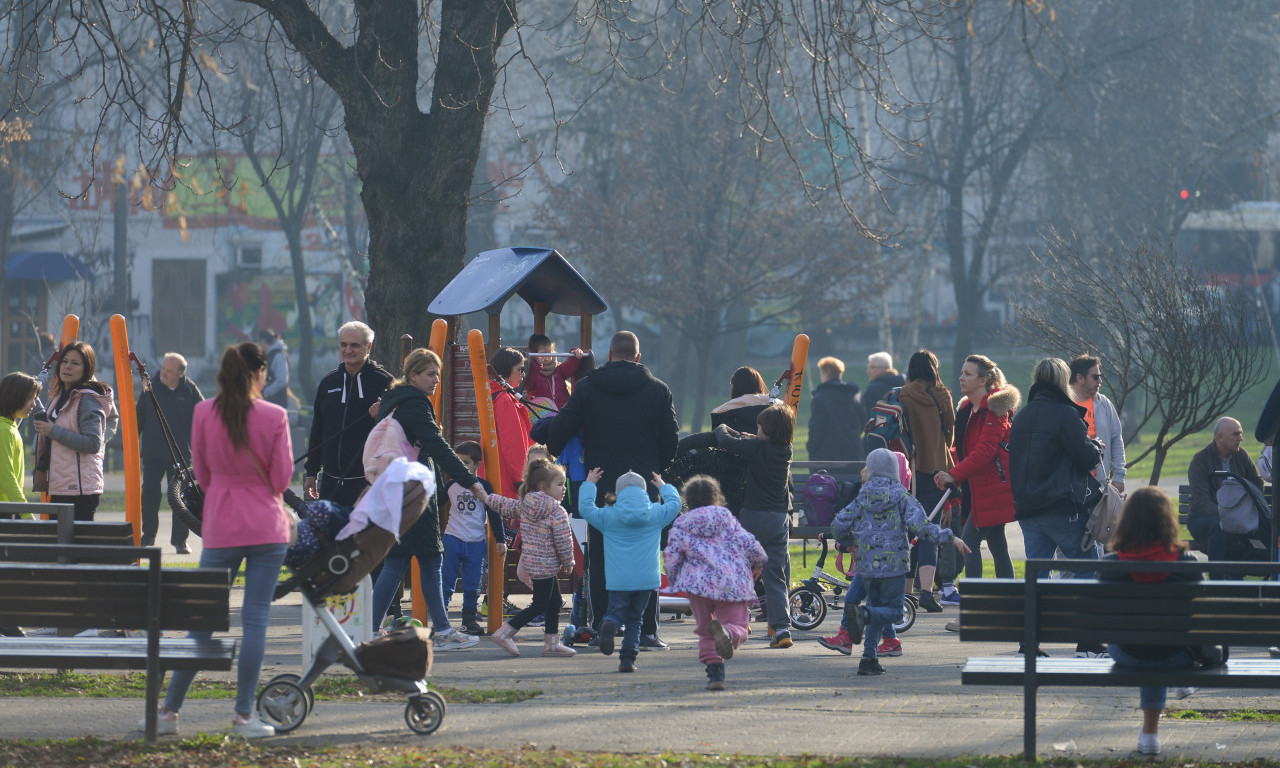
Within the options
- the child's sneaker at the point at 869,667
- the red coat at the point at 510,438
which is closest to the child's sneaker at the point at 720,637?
the child's sneaker at the point at 869,667

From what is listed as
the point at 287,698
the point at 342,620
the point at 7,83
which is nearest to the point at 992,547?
the point at 342,620

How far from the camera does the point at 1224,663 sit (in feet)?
20.5

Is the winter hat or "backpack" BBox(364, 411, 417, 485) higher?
"backpack" BBox(364, 411, 417, 485)

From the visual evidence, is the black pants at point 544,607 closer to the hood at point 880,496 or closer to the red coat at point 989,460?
the hood at point 880,496

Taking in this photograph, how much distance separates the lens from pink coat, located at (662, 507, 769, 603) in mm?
7867

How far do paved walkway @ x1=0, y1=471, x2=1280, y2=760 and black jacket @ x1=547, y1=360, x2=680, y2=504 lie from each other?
1.12 meters

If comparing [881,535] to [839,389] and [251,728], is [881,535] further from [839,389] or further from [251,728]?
[839,389]

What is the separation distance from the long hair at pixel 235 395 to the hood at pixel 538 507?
286 cm

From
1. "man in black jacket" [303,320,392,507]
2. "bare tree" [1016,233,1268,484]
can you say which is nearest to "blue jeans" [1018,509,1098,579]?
"man in black jacket" [303,320,392,507]

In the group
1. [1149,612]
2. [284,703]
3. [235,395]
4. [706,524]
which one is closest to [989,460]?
[706,524]

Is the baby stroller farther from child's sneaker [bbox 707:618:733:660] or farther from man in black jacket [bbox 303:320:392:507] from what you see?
man in black jacket [bbox 303:320:392:507]

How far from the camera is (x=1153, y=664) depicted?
243 inches

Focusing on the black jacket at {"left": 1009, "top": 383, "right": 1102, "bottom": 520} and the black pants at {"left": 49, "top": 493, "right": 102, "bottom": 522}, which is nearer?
the black jacket at {"left": 1009, "top": 383, "right": 1102, "bottom": 520}

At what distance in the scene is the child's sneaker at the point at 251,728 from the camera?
6180 millimetres
